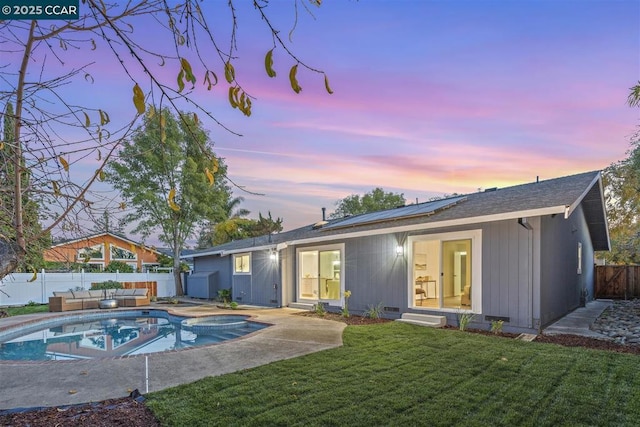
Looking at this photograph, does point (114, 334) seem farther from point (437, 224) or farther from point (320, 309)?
point (437, 224)

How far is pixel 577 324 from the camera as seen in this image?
828 cm

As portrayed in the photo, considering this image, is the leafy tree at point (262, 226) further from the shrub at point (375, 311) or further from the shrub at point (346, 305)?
the shrub at point (375, 311)

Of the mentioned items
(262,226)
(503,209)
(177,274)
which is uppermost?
(503,209)

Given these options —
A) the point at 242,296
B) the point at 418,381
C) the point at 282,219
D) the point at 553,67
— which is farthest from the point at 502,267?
the point at 282,219

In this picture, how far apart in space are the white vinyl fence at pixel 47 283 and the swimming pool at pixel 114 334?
4095 mm

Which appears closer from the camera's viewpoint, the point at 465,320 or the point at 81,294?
the point at 465,320

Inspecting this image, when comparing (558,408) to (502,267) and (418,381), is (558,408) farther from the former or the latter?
(502,267)

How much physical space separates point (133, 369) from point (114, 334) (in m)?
5.98

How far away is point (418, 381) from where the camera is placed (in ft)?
15.1

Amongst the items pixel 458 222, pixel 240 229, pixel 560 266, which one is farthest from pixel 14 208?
pixel 240 229

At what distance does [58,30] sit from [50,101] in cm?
42

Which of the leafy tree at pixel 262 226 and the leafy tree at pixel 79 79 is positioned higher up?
the leafy tree at pixel 79 79

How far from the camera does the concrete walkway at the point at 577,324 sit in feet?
23.9

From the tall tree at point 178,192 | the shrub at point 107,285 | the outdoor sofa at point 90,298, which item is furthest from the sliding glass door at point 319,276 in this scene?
the shrub at point 107,285
